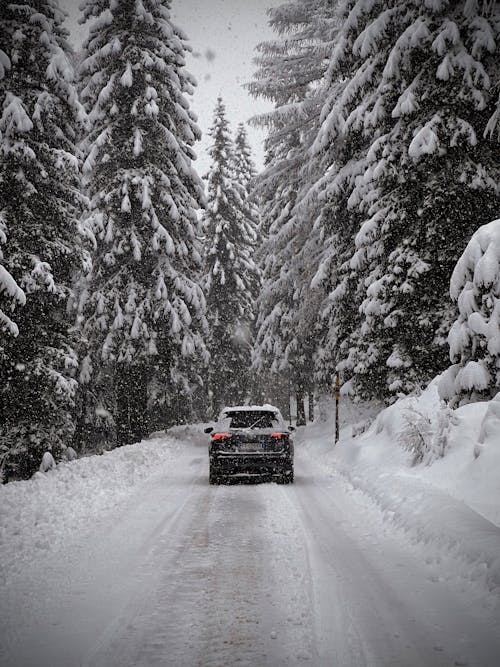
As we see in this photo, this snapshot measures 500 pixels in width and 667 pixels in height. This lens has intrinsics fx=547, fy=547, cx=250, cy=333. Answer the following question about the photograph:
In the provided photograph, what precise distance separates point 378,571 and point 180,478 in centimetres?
763

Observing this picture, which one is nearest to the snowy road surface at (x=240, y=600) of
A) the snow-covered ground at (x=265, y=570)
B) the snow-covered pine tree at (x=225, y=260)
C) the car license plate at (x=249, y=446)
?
the snow-covered ground at (x=265, y=570)

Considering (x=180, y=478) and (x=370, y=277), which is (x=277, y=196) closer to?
(x=370, y=277)

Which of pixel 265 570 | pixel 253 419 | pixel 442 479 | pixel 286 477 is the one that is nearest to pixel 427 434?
pixel 442 479

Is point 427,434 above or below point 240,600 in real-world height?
above

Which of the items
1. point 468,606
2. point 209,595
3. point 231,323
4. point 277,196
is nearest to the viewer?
point 468,606

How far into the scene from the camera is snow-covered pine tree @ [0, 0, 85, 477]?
13.1 m

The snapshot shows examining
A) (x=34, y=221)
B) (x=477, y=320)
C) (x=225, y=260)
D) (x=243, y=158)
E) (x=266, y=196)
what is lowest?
(x=477, y=320)

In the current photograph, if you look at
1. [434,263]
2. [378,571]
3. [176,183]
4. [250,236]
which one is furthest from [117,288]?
[250,236]

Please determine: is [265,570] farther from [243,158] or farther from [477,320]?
[243,158]

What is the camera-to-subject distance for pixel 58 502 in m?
8.40

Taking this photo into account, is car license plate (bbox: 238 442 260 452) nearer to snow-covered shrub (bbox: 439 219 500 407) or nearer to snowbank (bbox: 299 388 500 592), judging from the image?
snowbank (bbox: 299 388 500 592)

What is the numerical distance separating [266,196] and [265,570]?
1809 cm

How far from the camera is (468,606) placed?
4.43m

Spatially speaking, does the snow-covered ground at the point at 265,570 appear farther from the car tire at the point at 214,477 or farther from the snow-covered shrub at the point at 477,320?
the car tire at the point at 214,477
